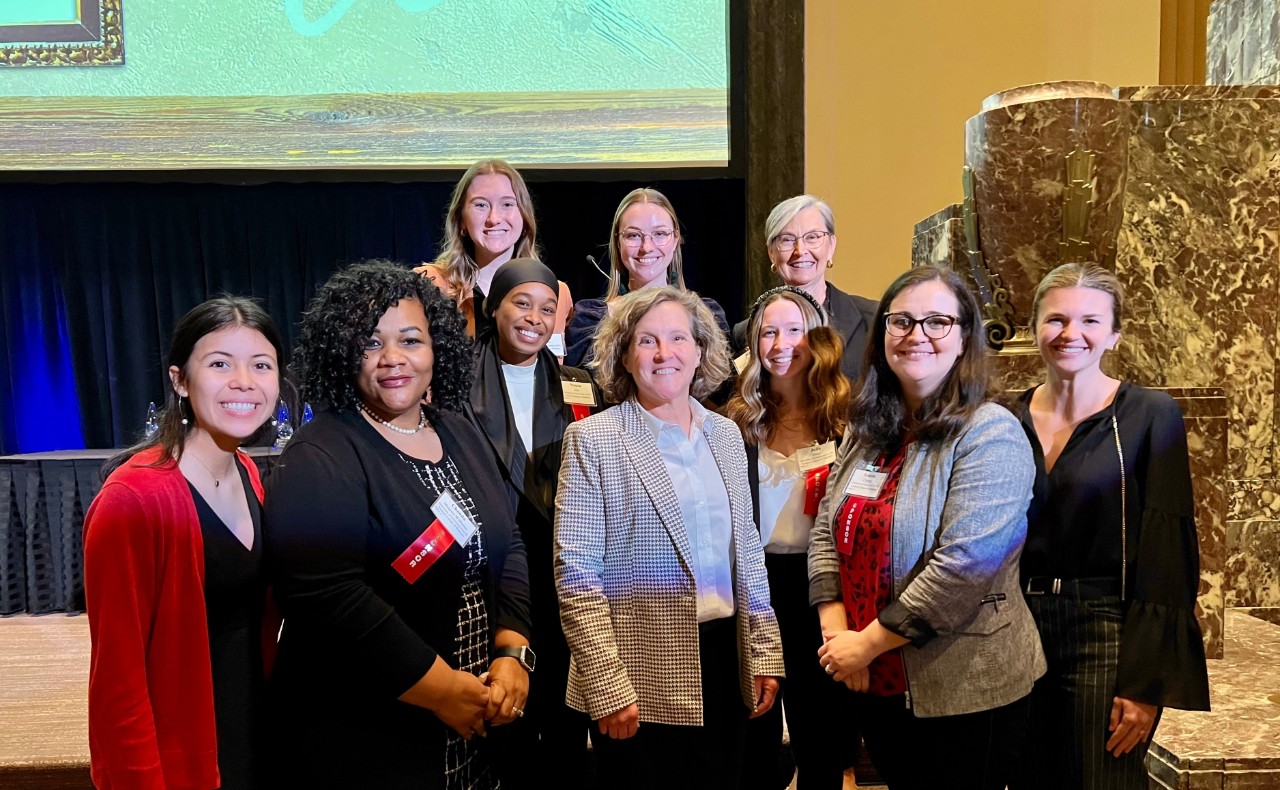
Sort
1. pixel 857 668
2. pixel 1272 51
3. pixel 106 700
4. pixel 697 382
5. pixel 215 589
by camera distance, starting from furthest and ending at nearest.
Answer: pixel 1272 51, pixel 697 382, pixel 857 668, pixel 215 589, pixel 106 700

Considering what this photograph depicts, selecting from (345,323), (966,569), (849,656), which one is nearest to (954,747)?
(849,656)

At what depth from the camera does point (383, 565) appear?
1404 millimetres

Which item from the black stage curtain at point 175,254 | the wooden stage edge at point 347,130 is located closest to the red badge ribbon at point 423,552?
the wooden stage edge at point 347,130

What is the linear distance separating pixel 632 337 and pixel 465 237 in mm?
1086

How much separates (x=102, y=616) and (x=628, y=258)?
1.70 meters

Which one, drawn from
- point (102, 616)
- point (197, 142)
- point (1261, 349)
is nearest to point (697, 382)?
point (102, 616)

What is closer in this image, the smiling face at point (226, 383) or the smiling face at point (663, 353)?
the smiling face at point (226, 383)

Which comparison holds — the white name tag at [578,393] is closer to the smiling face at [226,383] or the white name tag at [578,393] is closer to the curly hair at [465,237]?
the curly hair at [465,237]

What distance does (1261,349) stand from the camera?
3.08 metres

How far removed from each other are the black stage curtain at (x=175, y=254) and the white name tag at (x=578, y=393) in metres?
3.30

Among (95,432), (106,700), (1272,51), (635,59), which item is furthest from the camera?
(95,432)

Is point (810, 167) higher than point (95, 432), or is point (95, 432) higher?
point (810, 167)

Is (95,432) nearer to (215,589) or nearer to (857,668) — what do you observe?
(215,589)

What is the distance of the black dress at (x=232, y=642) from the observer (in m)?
1.40
